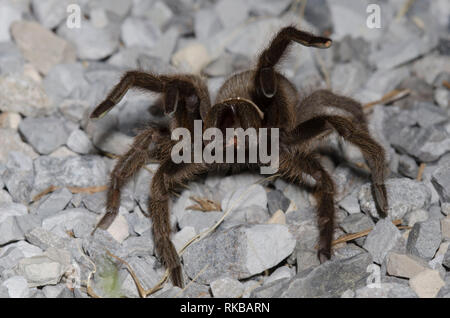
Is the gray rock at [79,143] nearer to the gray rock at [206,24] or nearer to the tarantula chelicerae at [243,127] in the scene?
the tarantula chelicerae at [243,127]

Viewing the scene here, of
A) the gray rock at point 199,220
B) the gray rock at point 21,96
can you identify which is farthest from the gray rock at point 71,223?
the gray rock at point 21,96

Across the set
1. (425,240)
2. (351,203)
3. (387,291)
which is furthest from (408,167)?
(387,291)

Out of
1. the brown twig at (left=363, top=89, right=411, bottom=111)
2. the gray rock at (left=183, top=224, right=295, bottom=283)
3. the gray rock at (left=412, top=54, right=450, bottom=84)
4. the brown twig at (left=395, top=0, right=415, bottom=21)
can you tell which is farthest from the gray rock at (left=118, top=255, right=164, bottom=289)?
the brown twig at (left=395, top=0, right=415, bottom=21)

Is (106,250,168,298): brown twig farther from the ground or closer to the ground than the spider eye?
closer to the ground

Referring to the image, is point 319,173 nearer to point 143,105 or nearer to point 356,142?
point 356,142

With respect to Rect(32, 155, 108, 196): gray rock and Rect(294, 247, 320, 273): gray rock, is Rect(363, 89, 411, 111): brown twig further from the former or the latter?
Rect(32, 155, 108, 196): gray rock

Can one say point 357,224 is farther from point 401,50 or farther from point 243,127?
point 401,50

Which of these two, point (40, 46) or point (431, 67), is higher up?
point (40, 46)

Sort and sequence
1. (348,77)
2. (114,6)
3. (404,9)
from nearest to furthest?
1. (348,77)
2. (114,6)
3. (404,9)

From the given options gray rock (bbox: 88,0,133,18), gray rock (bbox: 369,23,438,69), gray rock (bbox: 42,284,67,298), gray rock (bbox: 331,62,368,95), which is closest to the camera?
gray rock (bbox: 42,284,67,298)
